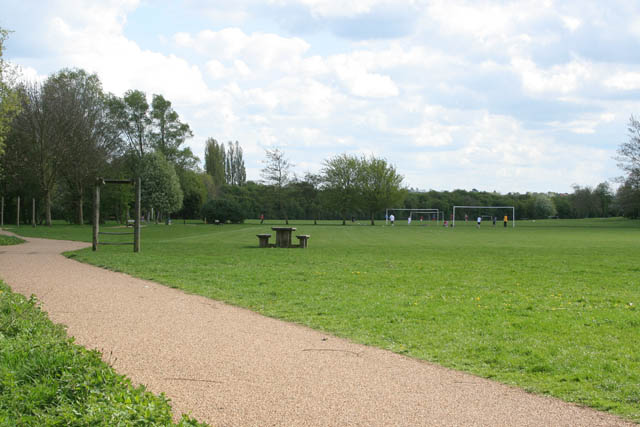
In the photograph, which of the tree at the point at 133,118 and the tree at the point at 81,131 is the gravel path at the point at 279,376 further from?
the tree at the point at 133,118

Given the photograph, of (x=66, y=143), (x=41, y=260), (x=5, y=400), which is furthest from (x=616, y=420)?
(x=66, y=143)

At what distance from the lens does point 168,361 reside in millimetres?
5742

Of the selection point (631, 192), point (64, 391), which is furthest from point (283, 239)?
point (631, 192)

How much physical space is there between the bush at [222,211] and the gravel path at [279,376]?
56082mm

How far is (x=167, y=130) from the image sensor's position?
6269cm

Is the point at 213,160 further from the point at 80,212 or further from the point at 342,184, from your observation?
the point at 80,212

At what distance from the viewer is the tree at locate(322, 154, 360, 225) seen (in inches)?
2694

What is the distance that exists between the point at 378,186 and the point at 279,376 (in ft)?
219

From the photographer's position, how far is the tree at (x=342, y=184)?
68.4 m

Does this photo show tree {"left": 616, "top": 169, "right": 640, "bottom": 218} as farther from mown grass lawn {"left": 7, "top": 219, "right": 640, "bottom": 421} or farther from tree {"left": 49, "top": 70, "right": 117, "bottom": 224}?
tree {"left": 49, "top": 70, "right": 117, "bottom": 224}

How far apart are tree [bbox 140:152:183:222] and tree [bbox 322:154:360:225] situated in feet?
62.3

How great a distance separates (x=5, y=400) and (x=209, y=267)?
36.8 ft

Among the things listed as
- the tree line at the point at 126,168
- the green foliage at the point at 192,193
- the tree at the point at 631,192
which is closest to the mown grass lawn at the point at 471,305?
the tree line at the point at 126,168

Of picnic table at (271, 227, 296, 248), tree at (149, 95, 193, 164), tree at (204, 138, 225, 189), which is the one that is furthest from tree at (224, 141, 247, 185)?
picnic table at (271, 227, 296, 248)
